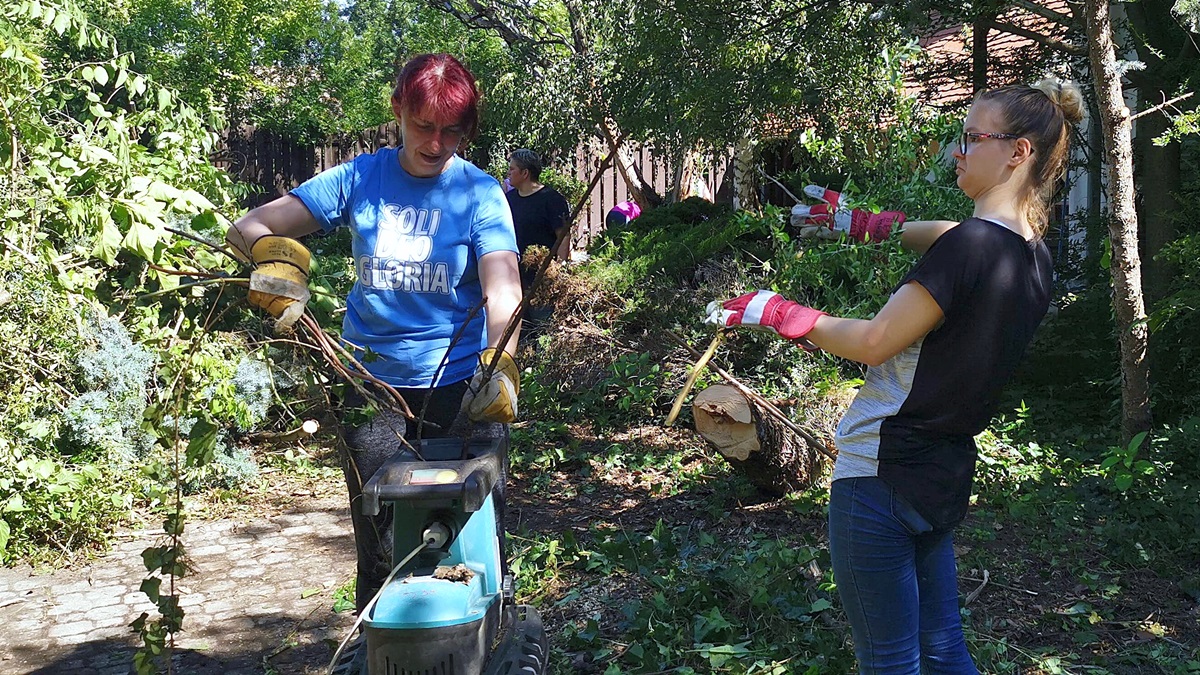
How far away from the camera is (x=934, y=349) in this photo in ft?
6.75

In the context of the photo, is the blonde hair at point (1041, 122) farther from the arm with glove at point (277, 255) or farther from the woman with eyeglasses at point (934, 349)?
the arm with glove at point (277, 255)

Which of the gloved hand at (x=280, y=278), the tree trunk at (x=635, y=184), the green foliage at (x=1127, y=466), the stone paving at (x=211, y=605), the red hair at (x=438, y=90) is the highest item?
the tree trunk at (x=635, y=184)

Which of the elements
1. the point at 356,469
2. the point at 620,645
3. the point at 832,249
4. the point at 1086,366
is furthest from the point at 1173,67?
the point at 356,469

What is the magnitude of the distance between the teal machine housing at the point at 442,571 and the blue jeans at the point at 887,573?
76 cm

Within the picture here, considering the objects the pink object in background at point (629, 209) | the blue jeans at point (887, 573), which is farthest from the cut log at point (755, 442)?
the pink object in background at point (629, 209)

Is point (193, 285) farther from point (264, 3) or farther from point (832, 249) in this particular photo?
point (264, 3)

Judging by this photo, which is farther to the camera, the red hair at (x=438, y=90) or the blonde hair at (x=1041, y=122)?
the red hair at (x=438, y=90)

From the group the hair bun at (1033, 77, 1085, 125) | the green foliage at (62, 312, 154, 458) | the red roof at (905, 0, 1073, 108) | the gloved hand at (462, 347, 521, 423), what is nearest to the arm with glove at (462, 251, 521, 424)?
the gloved hand at (462, 347, 521, 423)

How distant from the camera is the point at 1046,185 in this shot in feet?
7.12

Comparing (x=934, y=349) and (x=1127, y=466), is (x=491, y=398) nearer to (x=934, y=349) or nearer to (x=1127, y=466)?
(x=934, y=349)

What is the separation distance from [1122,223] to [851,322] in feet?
9.89

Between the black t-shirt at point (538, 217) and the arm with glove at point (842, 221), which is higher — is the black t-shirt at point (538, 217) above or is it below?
above

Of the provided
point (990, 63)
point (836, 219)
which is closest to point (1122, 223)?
point (836, 219)

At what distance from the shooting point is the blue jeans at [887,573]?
6.91 ft
